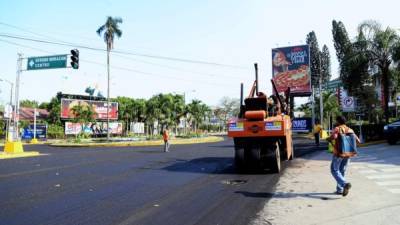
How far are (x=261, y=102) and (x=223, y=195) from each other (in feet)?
17.8

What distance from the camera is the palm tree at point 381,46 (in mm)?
27047

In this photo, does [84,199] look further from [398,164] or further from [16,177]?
[398,164]

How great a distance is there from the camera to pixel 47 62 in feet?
86.2

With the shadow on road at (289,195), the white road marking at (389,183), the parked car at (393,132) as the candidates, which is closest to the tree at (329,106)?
the parked car at (393,132)

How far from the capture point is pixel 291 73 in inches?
1836

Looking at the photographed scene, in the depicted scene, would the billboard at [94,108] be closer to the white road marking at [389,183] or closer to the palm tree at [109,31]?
the palm tree at [109,31]

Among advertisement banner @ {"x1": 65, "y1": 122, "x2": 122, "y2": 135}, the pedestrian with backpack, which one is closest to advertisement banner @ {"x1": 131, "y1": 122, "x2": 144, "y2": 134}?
advertisement banner @ {"x1": 65, "y1": 122, "x2": 122, "y2": 135}

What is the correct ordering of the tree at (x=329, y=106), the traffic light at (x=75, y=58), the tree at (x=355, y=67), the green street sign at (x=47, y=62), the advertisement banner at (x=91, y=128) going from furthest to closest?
1. the advertisement banner at (x=91, y=128)
2. the tree at (x=329, y=106)
3. the tree at (x=355, y=67)
4. the green street sign at (x=47, y=62)
5. the traffic light at (x=75, y=58)

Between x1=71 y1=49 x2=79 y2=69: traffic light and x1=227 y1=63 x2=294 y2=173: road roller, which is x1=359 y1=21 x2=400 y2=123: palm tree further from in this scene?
x1=71 y1=49 x2=79 y2=69: traffic light

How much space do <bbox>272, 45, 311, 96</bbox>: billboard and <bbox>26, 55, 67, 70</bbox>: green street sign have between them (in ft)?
88.7

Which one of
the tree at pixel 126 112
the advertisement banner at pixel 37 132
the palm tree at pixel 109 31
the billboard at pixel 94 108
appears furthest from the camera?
the tree at pixel 126 112

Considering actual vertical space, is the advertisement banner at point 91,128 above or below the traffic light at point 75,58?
below

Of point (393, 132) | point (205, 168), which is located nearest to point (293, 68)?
point (393, 132)

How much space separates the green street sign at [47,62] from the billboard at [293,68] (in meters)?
27.0
